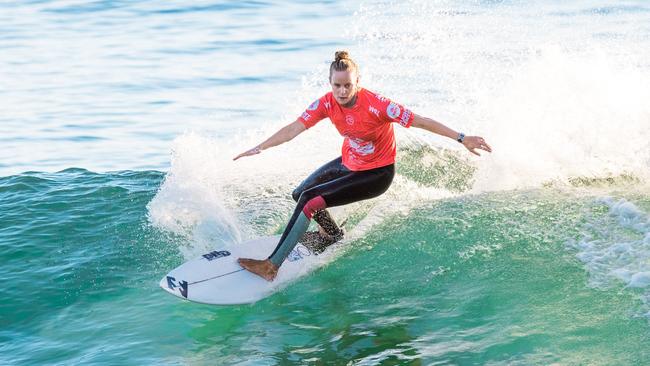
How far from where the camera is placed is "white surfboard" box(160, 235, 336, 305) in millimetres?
8234

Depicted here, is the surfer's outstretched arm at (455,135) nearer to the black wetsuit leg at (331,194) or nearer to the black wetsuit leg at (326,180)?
the black wetsuit leg at (331,194)

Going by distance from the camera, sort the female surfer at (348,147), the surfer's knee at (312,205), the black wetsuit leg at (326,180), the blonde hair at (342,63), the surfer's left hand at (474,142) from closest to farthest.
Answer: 1. the surfer's left hand at (474,142)
2. the blonde hair at (342,63)
3. the female surfer at (348,147)
4. the surfer's knee at (312,205)
5. the black wetsuit leg at (326,180)

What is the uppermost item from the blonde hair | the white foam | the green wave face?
the blonde hair

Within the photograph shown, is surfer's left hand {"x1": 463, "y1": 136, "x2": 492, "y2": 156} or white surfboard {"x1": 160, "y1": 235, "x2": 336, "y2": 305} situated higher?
surfer's left hand {"x1": 463, "y1": 136, "x2": 492, "y2": 156}

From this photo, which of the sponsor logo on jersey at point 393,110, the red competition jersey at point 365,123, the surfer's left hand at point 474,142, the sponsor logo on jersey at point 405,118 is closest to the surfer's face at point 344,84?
the red competition jersey at point 365,123

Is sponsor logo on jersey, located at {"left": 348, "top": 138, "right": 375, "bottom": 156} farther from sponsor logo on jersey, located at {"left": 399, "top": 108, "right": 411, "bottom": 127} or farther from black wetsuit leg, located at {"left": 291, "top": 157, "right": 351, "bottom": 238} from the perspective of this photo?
sponsor logo on jersey, located at {"left": 399, "top": 108, "right": 411, "bottom": 127}

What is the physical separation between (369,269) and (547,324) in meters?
2.02

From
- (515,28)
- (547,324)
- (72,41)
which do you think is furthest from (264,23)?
(547,324)

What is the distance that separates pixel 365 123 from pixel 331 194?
0.71 meters

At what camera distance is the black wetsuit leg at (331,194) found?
323 inches

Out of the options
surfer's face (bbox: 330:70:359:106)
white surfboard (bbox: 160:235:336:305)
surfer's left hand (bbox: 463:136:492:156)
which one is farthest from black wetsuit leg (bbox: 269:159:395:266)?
surfer's left hand (bbox: 463:136:492:156)

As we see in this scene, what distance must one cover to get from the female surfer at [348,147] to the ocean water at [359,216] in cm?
70

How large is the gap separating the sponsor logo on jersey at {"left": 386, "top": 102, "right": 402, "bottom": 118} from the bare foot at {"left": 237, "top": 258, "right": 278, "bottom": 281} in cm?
172

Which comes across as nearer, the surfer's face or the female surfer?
the surfer's face
